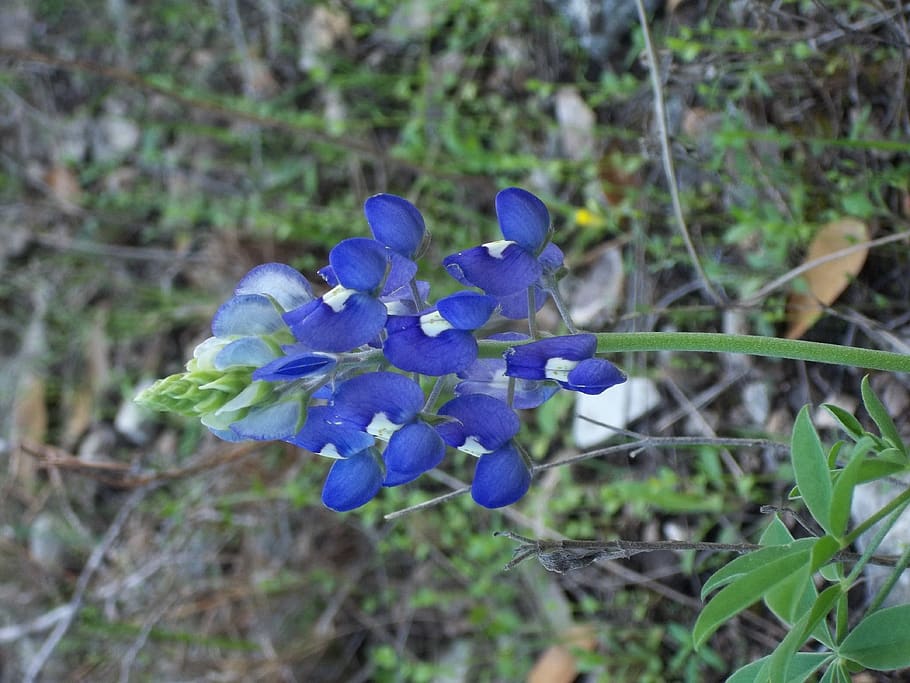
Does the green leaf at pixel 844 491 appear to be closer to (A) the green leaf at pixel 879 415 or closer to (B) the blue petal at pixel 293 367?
(A) the green leaf at pixel 879 415

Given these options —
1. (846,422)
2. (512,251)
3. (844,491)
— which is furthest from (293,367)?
(846,422)

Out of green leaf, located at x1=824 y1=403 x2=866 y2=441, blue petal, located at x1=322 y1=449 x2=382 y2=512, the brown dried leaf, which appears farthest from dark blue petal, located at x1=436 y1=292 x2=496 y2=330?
the brown dried leaf

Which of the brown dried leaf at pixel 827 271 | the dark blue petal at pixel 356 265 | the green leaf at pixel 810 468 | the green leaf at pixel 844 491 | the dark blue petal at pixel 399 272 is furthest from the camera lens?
the brown dried leaf at pixel 827 271

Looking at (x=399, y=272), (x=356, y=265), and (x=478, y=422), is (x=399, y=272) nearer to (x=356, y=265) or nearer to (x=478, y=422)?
(x=356, y=265)

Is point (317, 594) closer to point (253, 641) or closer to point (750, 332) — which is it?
point (253, 641)

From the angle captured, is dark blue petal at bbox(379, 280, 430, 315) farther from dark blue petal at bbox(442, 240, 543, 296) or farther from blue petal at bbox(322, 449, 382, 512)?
blue petal at bbox(322, 449, 382, 512)

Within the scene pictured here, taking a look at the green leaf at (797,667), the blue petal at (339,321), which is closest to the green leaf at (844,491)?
the green leaf at (797,667)
